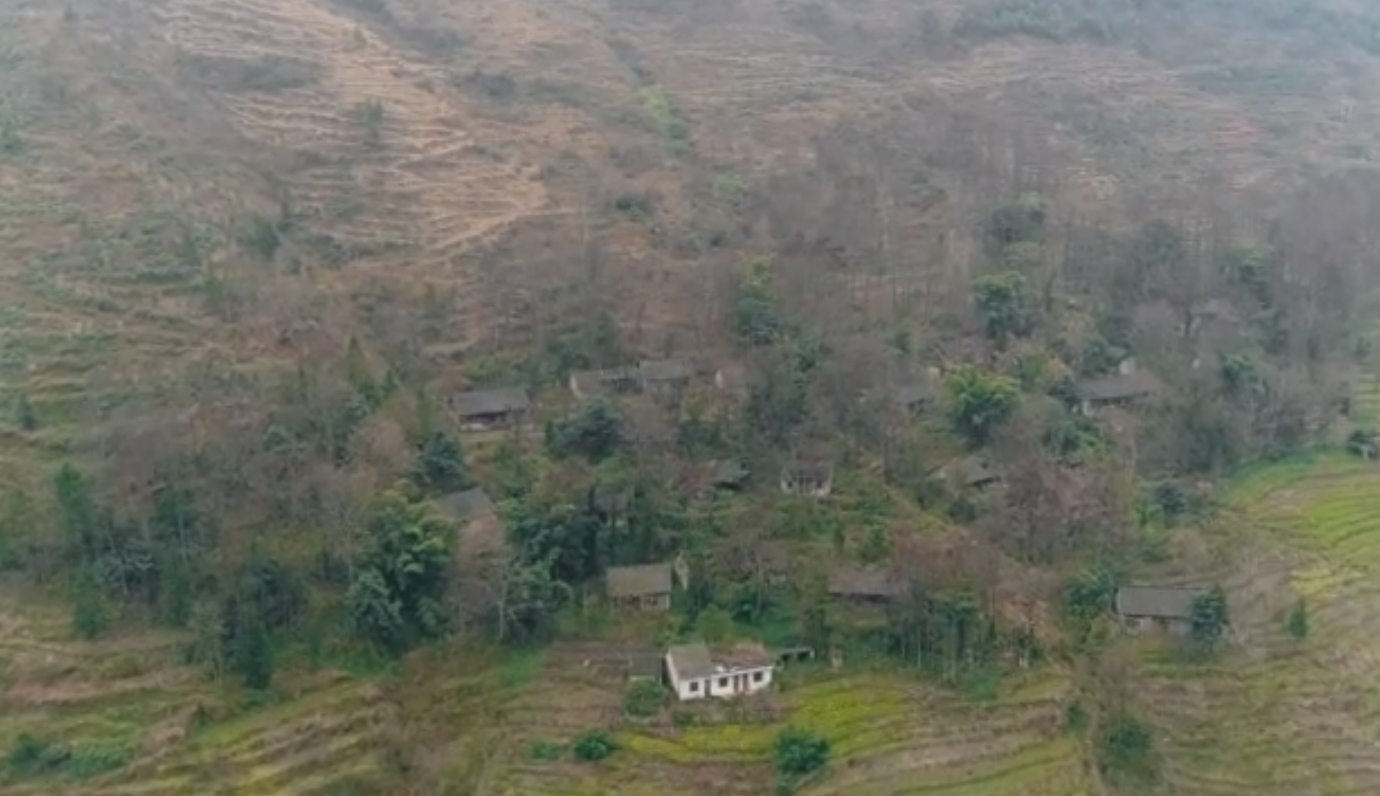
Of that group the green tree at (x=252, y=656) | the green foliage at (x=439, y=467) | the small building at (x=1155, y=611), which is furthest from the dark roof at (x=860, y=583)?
the green tree at (x=252, y=656)

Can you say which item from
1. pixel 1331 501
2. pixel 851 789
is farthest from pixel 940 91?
pixel 851 789

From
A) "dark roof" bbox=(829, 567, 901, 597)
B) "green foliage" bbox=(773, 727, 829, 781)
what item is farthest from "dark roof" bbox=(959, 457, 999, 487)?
"green foliage" bbox=(773, 727, 829, 781)

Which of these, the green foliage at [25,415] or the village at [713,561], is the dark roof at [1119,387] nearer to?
the village at [713,561]

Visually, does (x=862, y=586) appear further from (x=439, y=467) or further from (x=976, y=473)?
(x=439, y=467)

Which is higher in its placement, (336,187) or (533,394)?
(336,187)

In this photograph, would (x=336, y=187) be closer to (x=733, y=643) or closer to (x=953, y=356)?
(x=953, y=356)

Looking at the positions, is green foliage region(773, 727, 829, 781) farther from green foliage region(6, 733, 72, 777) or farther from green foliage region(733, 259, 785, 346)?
green foliage region(733, 259, 785, 346)
